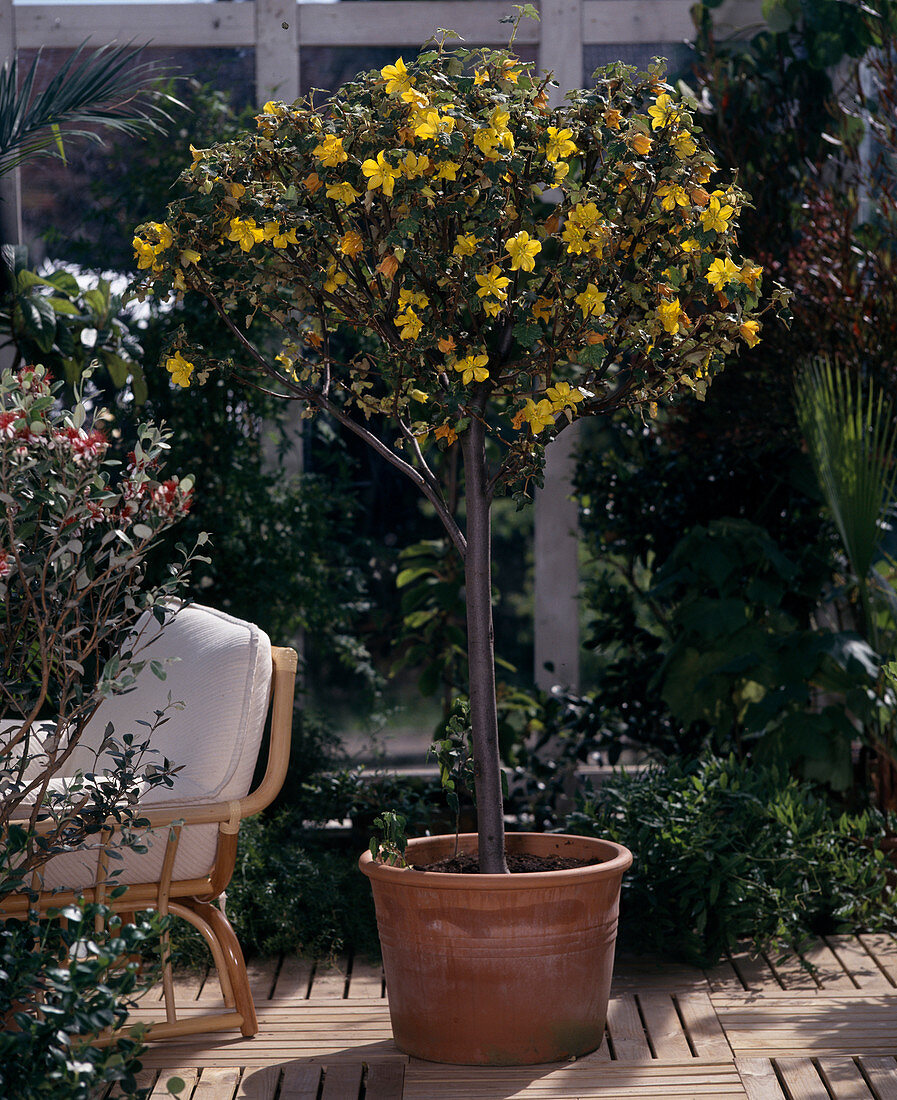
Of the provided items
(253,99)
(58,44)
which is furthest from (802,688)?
(58,44)

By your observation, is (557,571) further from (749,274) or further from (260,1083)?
(260,1083)

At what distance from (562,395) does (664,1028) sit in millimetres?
1350

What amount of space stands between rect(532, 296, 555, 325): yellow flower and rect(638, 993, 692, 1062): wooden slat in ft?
4.72

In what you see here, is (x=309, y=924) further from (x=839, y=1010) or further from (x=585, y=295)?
(x=585, y=295)

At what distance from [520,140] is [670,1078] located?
1.73m

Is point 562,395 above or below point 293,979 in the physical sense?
above

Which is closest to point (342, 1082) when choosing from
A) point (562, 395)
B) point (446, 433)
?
point (446, 433)

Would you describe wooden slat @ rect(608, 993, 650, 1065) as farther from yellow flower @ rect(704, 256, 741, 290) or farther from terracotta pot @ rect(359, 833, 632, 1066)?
yellow flower @ rect(704, 256, 741, 290)

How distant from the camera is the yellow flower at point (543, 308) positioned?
212cm

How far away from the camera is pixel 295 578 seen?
3.64 meters

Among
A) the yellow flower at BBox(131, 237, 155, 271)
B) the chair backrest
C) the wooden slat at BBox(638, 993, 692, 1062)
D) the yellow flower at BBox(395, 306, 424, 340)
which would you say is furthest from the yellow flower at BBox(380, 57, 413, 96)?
the wooden slat at BBox(638, 993, 692, 1062)

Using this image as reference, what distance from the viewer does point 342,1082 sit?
2.19 m

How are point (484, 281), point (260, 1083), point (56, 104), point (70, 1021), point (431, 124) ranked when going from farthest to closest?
1. point (56, 104)
2. point (260, 1083)
3. point (484, 281)
4. point (431, 124)
5. point (70, 1021)

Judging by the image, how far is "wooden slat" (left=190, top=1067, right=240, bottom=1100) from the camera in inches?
83.4
